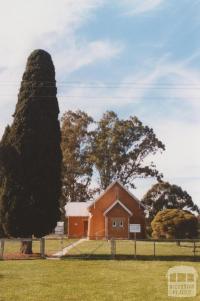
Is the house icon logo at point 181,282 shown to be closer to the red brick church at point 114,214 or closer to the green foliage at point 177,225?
the green foliage at point 177,225

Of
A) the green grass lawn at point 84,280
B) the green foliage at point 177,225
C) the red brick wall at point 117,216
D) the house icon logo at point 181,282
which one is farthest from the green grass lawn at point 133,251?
the red brick wall at point 117,216

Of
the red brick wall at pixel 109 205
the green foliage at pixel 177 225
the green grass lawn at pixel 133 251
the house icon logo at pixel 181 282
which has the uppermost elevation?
the red brick wall at pixel 109 205

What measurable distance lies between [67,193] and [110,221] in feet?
65.3

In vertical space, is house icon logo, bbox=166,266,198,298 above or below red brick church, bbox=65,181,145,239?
below

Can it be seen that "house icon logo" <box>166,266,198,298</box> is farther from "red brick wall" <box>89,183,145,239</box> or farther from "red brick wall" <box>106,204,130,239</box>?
"red brick wall" <box>89,183,145,239</box>

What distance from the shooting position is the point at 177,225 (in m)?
44.5

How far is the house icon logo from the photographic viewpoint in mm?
17719

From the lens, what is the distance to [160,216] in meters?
46.1

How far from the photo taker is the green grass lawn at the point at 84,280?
17219 millimetres

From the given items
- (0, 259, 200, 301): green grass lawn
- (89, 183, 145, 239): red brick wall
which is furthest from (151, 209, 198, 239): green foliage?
(0, 259, 200, 301): green grass lawn

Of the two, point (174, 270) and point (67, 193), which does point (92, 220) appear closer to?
point (67, 193)

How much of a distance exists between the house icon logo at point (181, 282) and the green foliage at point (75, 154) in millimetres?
50344

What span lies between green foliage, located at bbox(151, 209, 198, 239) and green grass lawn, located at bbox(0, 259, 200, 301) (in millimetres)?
14875

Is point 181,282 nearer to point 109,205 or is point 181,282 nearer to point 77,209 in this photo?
point 109,205
